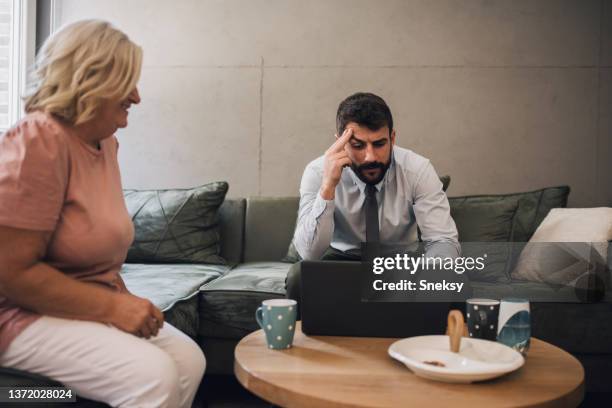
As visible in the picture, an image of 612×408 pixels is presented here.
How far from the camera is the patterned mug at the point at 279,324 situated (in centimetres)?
133

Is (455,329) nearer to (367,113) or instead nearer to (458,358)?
(458,358)

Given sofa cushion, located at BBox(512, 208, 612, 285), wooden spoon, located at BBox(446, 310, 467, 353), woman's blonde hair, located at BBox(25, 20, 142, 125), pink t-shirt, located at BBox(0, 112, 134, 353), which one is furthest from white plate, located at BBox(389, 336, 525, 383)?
sofa cushion, located at BBox(512, 208, 612, 285)

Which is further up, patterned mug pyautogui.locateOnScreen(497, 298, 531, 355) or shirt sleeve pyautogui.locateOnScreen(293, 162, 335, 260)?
shirt sleeve pyautogui.locateOnScreen(293, 162, 335, 260)

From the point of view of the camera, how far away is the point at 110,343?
1200 millimetres

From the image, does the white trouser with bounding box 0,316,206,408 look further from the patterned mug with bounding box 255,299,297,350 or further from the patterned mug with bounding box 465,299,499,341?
the patterned mug with bounding box 465,299,499,341

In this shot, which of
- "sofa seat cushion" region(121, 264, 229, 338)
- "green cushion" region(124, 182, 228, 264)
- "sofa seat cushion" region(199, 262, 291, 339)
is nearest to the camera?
"sofa seat cushion" region(121, 264, 229, 338)

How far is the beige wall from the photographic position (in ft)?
10.9

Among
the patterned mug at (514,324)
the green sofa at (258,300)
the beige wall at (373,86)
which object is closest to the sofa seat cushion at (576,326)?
the green sofa at (258,300)

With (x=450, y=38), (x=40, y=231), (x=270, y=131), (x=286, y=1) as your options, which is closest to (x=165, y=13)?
(x=286, y=1)

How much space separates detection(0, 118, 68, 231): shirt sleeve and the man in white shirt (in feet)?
3.12

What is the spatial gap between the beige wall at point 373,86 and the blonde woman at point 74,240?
2114 mm

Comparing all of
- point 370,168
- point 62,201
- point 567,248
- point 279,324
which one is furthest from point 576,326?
point 62,201

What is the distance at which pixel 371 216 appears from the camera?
86.0 inches

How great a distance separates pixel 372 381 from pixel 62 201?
72 centimetres
